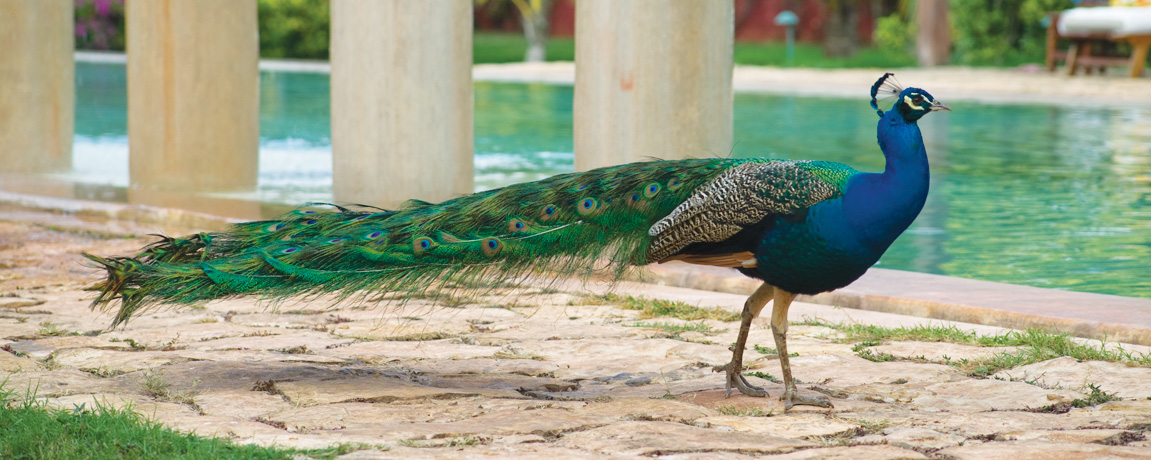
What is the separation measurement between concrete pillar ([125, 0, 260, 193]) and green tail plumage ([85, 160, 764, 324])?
5537 millimetres

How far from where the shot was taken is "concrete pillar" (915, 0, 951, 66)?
29.0 metres

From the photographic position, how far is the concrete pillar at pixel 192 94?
10453 millimetres

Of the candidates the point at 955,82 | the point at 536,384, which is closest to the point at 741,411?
the point at 536,384

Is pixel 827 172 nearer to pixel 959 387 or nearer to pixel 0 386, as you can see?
pixel 959 387

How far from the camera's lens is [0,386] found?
4.78 meters

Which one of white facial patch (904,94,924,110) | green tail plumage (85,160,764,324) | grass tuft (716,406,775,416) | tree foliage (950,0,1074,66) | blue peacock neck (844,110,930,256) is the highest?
tree foliage (950,0,1074,66)

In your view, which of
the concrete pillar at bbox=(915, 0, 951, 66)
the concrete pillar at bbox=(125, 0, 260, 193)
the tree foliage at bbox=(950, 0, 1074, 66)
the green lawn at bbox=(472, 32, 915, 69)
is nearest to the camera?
the concrete pillar at bbox=(125, 0, 260, 193)

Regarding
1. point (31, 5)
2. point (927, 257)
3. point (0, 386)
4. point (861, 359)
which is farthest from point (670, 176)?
point (31, 5)

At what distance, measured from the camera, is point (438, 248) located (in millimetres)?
5078

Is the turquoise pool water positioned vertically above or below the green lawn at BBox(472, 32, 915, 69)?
below

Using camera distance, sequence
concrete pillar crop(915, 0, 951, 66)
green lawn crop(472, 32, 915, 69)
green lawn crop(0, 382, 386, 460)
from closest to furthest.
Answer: green lawn crop(0, 382, 386, 460)
concrete pillar crop(915, 0, 951, 66)
green lawn crop(472, 32, 915, 69)

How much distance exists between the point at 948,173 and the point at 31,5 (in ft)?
28.9

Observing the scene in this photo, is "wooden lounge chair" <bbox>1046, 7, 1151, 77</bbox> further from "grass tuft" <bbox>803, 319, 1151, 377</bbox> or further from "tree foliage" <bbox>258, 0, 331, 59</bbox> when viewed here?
"grass tuft" <bbox>803, 319, 1151, 377</bbox>

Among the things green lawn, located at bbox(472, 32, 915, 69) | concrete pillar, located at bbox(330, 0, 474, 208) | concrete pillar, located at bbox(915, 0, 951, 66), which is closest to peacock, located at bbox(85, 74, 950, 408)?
concrete pillar, located at bbox(330, 0, 474, 208)
